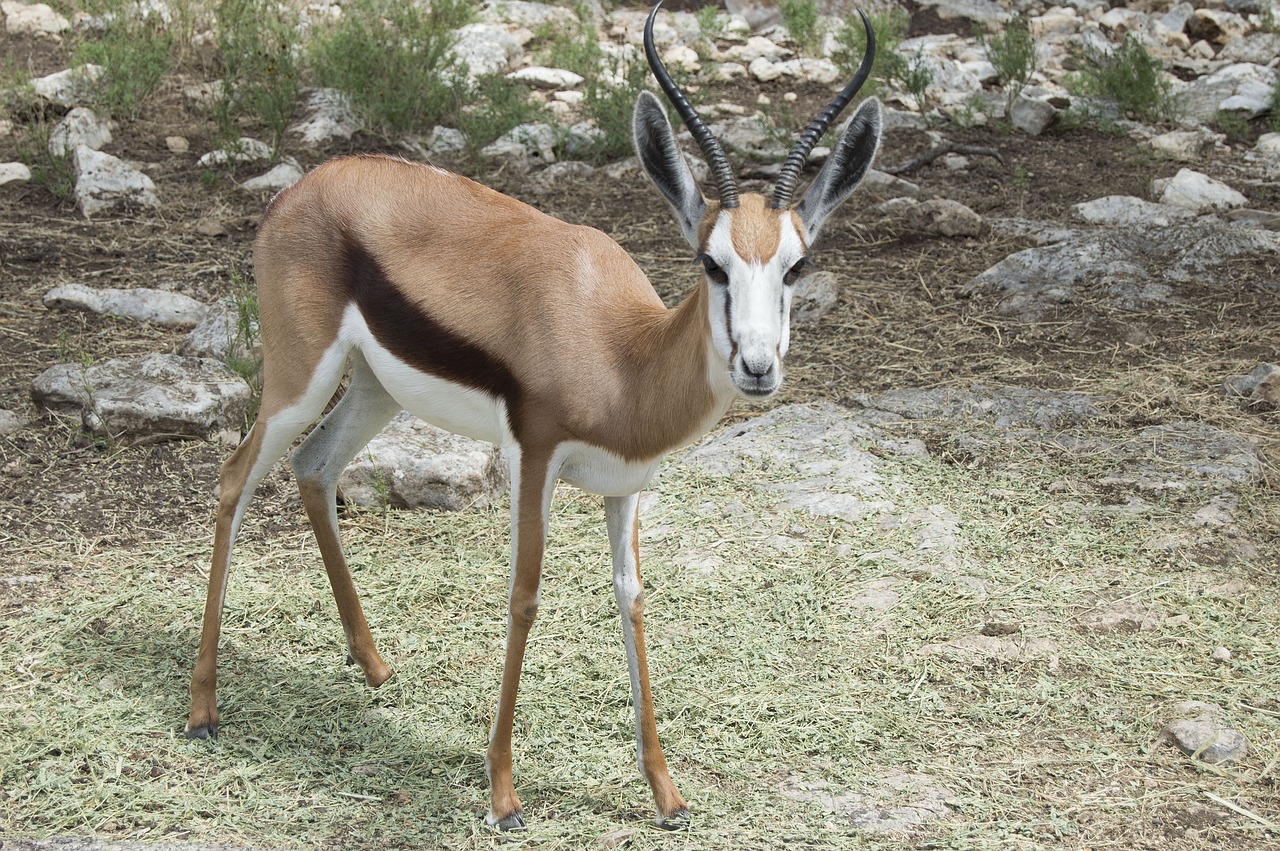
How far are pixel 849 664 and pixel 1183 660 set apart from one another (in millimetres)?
1048

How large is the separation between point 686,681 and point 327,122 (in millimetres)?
6582

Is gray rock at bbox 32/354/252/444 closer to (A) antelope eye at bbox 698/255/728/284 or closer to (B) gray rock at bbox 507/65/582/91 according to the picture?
(A) antelope eye at bbox 698/255/728/284

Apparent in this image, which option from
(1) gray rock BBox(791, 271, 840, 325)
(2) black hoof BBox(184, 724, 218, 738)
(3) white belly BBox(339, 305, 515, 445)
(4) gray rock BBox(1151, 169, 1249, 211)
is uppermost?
(3) white belly BBox(339, 305, 515, 445)

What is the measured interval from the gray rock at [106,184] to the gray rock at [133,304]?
4.52 feet

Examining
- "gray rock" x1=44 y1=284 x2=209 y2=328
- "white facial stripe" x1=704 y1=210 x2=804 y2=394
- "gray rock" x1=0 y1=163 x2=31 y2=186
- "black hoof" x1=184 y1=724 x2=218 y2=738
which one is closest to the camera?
"white facial stripe" x1=704 y1=210 x2=804 y2=394

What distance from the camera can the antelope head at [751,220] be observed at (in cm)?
290

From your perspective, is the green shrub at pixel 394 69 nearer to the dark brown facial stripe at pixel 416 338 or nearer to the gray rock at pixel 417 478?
the gray rock at pixel 417 478

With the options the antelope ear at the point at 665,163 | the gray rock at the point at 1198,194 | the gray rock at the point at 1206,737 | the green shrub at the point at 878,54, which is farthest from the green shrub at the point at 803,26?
the antelope ear at the point at 665,163

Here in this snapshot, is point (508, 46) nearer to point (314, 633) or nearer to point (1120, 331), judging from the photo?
point (1120, 331)

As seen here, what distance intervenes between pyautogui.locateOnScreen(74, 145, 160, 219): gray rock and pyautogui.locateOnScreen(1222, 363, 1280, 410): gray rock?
6206 mm

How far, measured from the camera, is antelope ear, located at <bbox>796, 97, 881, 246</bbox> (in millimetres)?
3125

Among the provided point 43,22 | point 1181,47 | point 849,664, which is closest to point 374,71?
point 43,22

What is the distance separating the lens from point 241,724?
3.84m

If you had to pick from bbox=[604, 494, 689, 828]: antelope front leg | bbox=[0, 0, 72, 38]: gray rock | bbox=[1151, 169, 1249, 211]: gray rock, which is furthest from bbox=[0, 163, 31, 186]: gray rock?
bbox=[1151, 169, 1249, 211]: gray rock
